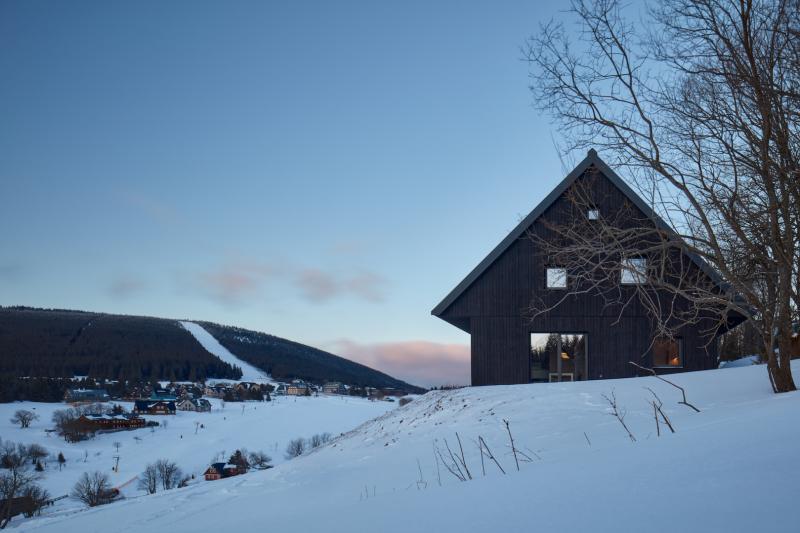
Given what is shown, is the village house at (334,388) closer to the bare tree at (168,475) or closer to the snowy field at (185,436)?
the snowy field at (185,436)

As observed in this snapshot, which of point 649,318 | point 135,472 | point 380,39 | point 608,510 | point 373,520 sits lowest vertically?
point 135,472

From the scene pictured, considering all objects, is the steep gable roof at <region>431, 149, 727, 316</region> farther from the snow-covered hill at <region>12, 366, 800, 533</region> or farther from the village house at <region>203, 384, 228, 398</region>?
the village house at <region>203, 384, 228, 398</region>

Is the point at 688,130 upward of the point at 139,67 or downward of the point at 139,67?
downward

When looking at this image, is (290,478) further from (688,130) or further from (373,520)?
(688,130)

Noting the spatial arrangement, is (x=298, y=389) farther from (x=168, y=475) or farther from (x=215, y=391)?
(x=168, y=475)

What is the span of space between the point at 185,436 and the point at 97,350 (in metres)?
59.6

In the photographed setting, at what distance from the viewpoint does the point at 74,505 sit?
42062 mm

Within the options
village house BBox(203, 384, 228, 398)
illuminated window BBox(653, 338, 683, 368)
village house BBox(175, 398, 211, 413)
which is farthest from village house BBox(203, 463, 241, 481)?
village house BBox(203, 384, 228, 398)

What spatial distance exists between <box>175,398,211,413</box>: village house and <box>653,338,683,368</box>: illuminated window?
334 ft

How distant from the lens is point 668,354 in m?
15.9

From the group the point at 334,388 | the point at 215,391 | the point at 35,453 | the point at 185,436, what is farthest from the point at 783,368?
the point at 334,388

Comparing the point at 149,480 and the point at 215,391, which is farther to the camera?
the point at 215,391

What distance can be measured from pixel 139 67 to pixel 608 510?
64.8 ft

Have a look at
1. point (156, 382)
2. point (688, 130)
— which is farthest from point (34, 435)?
point (688, 130)
